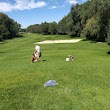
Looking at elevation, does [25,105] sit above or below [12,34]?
above

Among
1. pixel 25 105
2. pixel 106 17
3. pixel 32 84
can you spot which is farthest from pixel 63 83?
pixel 106 17

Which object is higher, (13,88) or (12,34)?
(13,88)

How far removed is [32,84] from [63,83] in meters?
2.19

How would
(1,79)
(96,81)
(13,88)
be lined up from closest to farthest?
Answer: (13,88) → (96,81) → (1,79)

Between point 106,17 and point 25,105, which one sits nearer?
point 25,105

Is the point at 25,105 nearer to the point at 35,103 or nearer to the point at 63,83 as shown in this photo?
the point at 35,103

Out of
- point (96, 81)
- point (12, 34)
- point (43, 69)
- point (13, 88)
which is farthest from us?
point (12, 34)

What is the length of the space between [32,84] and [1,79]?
3235 millimetres

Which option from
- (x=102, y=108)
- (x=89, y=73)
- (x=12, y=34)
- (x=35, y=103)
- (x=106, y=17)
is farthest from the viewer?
(x=12, y=34)

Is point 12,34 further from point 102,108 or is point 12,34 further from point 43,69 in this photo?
point 102,108

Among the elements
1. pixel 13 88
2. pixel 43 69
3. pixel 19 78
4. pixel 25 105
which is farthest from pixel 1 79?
pixel 25 105

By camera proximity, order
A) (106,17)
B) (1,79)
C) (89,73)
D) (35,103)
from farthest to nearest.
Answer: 1. (106,17)
2. (89,73)
3. (1,79)
4. (35,103)

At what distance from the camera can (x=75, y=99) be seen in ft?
45.5

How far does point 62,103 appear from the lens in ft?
43.7
